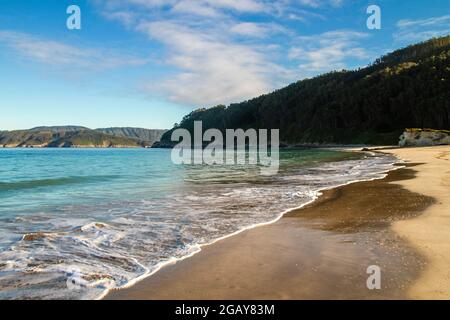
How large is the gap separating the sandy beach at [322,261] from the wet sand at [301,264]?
12mm

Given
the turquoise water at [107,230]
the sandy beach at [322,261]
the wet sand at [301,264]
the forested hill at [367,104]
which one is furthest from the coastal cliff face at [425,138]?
the wet sand at [301,264]

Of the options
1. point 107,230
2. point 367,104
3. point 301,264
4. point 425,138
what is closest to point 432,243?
point 301,264

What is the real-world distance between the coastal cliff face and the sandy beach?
Answer: 63863mm

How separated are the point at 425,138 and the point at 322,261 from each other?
70553mm

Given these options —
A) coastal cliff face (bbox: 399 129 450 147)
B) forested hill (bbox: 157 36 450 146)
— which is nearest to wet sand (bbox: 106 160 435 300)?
coastal cliff face (bbox: 399 129 450 147)

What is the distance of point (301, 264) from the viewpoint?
19.1 feet

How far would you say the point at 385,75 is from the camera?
115m

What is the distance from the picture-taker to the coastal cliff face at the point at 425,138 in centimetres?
6531

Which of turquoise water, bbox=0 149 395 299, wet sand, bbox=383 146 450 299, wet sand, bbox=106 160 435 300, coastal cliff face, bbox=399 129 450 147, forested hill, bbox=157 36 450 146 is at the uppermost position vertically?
forested hill, bbox=157 36 450 146

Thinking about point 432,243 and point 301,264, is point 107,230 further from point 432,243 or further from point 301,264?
point 432,243

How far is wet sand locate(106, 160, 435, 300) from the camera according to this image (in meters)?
4.70

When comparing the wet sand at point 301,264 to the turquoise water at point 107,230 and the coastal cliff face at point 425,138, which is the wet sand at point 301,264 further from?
the coastal cliff face at point 425,138

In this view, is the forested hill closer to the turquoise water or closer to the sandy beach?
the turquoise water
